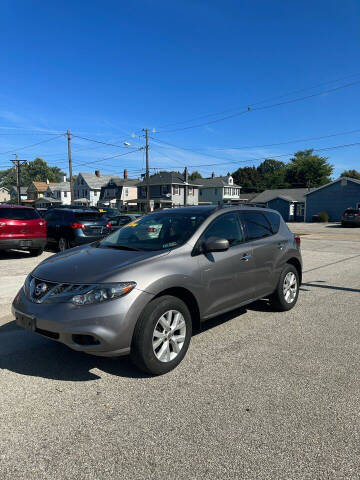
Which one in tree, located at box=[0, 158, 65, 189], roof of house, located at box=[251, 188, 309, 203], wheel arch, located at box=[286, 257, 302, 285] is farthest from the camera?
tree, located at box=[0, 158, 65, 189]

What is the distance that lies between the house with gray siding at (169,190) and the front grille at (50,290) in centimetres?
5376

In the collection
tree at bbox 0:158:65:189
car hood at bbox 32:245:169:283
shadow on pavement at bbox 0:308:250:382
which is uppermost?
tree at bbox 0:158:65:189

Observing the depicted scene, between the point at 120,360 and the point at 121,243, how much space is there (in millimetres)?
1430

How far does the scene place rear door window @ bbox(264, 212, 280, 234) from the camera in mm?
5582

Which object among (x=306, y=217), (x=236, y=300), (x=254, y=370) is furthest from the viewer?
(x=306, y=217)

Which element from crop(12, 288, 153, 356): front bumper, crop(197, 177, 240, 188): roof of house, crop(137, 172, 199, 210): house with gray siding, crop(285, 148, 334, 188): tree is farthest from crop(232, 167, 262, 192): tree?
crop(12, 288, 153, 356): front bumper

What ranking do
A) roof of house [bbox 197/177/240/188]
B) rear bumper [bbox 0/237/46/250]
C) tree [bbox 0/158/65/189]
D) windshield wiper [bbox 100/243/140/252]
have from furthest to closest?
1. tree [bbox 0/158/65/189]
2. roof of house [bbox 197/177/240/188]
3. rear bumper [bbox 0/237/46/250]
4. windshield wiper [bbox 100/243/140/252]

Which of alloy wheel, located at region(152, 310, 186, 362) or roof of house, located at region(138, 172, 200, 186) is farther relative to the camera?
roof of house, located at region(138, 172, 200, 186)

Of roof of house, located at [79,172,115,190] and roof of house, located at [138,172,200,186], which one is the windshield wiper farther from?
roof of house, located at [79,172,115,190]

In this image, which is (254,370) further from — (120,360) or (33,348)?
(33,348)

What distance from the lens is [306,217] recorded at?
152 feet

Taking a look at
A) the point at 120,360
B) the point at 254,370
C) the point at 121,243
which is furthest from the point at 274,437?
the point at 121,243

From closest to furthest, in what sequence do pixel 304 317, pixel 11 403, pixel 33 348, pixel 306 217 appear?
pixel 11 403 < pixel 33 348 < pixel 304 317 < pixel 306 217

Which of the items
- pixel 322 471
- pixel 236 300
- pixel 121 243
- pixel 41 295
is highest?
pixel 121 243
